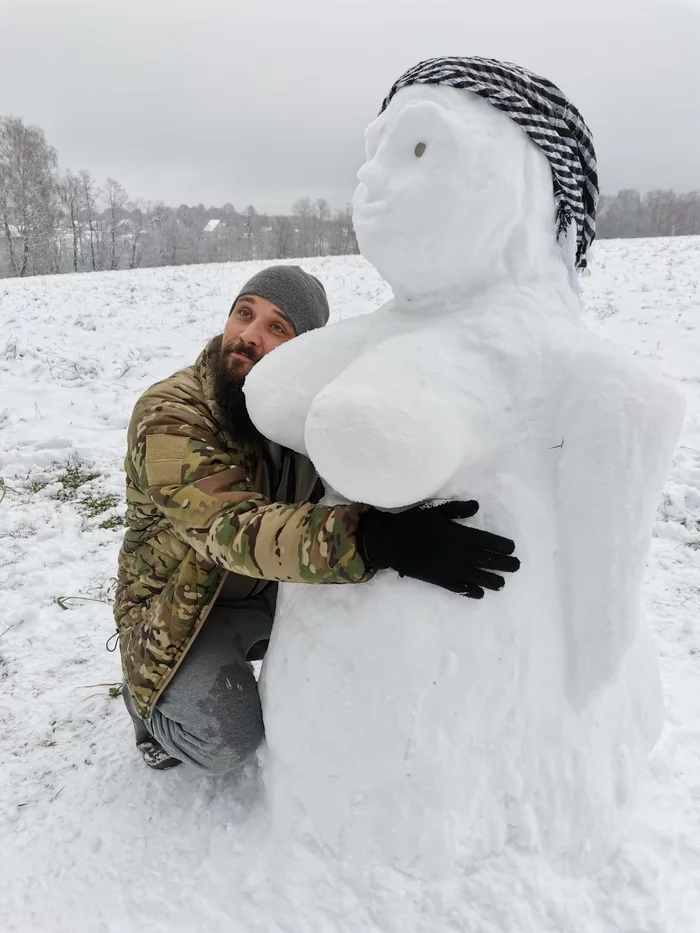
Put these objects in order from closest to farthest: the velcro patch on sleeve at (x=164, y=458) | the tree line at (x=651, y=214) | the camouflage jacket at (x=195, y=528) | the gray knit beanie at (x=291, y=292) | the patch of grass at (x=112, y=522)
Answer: the camouflage jacket at (x=195, y=528)
the velcro patch on sleeve at (x=164, y=458)
the gray knit beanie at (x=291, y=292)
the patch of grass at (x=112, y=522)
the tree line at (x=651, y=214)

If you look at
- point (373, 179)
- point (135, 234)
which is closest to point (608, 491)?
point (373, 179)

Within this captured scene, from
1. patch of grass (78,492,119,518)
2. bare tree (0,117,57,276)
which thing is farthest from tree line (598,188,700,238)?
patch of grass (78,492,119,518)

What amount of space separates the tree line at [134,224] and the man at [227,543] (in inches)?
406

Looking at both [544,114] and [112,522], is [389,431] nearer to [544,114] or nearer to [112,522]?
[544,114]

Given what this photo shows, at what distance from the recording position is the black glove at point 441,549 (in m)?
1.18

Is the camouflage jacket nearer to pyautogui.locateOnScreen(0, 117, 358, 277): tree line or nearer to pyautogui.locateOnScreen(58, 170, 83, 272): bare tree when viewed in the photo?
pyautogui.locateOnScreen(0, 117, 358, 277): tree line

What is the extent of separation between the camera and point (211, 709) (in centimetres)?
157

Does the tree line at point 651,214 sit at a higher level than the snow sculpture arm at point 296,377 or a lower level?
higher

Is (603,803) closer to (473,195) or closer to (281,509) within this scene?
(281,509)

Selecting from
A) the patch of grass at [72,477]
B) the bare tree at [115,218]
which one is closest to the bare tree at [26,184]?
the bare tree at [115,218]

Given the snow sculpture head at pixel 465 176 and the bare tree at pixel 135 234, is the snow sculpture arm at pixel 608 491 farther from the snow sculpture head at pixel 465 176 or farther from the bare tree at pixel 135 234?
the bare tree at pixel 135 234

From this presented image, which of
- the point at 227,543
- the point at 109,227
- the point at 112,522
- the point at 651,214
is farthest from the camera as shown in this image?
the point at 109,227

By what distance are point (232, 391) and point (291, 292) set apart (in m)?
0.42

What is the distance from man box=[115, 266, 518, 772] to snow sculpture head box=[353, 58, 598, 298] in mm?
533
